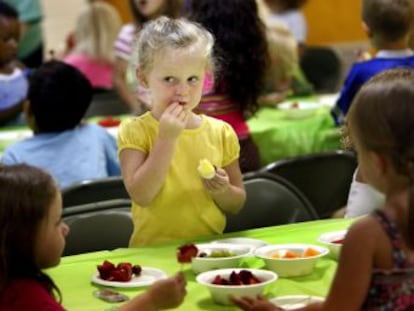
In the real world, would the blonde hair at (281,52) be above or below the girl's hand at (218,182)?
below

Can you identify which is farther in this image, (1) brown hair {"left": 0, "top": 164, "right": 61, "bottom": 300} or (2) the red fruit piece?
(2) the red fruit piece

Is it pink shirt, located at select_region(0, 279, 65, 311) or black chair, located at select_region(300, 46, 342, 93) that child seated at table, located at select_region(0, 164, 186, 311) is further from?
black chair, located at select_region(300, 46, 342, 93)

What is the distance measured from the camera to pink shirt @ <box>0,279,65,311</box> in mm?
2008

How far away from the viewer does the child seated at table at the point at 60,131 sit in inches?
155

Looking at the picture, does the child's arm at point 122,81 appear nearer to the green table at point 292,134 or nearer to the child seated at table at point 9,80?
the child seated at table at point 9,80

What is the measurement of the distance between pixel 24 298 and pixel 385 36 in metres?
2.72

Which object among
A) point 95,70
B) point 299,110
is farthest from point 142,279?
point 95,70

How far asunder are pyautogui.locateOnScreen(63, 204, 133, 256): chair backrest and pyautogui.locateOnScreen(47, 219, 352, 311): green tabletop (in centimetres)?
30

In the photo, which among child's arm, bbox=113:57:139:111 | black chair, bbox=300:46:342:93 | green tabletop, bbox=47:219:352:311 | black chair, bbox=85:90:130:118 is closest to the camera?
green tabletop, bbox=47:219:352:311

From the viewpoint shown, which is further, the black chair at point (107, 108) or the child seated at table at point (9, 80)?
the black chair at point (107, 108)

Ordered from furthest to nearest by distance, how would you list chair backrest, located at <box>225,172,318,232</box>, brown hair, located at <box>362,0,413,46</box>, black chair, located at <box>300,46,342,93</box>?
black chair, located at <box>300,46,342,93</box> → brown hair, located at <box>362,0,413,46</box> → chair backrest, located at <box>225,172,318,232</box>

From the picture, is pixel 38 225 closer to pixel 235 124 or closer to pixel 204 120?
pixel 204 120

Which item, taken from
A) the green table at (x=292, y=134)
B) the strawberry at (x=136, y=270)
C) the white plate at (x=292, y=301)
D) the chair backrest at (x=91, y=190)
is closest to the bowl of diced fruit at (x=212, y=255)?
the strawberry at (x=136, y=270)

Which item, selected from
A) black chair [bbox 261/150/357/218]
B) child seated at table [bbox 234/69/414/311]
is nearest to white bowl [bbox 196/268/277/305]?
child seated at table [bbox 234/69/414/311]
